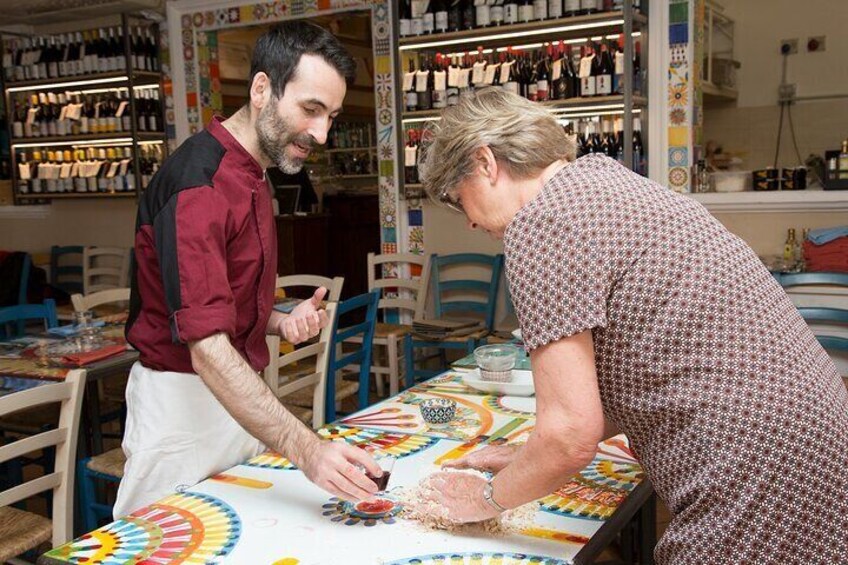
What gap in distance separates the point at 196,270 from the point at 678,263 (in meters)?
1.01

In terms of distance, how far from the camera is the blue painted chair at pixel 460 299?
192 inches

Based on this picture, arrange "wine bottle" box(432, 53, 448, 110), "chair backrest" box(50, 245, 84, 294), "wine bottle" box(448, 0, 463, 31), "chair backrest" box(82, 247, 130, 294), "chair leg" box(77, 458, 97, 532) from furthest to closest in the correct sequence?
"chair backrest" box(50, 245, 84, 294), "chair backrest" box(82, 247, 130, 294), "wine bottle" box(432, 53, 448, 110), "wine bottle" box(448, 0, 463, 31), "chair leg" box(77, 458, 97, 532)

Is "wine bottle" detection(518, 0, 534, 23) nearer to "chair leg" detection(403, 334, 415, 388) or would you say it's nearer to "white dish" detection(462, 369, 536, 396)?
"chair leg" detection(403, 334, 415, 388)

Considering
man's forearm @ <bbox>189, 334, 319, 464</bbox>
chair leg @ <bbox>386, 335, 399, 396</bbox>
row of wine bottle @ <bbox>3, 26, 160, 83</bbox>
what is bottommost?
chair leg @ <bbox>386, 335, 399, 396</bbox>

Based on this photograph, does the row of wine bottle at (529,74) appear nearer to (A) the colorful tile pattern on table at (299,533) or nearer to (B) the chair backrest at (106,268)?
(B) the chair backrest at (106,268)

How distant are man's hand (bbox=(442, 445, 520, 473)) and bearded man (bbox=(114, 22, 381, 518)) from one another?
0.87 feet

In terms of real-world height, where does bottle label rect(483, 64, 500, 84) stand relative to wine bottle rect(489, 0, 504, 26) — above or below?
below

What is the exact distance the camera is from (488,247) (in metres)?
5.62

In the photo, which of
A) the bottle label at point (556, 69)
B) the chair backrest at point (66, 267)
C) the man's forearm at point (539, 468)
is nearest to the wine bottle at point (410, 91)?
the bottle label at point (556, 69)

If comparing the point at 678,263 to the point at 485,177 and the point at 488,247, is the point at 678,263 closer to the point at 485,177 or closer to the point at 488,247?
the point at 485,177

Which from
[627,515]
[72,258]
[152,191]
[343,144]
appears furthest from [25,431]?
[343,144]

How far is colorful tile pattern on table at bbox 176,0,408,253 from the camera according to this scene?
224 inches

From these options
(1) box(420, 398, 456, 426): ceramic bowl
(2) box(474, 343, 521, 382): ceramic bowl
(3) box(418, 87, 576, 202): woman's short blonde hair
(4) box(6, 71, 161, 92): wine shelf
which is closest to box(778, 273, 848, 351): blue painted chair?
(2) box(474, 343, 521, 382): ceramic bowl

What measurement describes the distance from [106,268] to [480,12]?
3.45m
